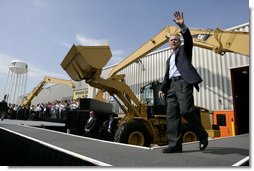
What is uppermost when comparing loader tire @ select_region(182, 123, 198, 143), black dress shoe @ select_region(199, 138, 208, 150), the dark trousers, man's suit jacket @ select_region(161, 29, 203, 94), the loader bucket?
the loader bucket

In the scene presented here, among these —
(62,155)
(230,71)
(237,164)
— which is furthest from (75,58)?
(230,71)

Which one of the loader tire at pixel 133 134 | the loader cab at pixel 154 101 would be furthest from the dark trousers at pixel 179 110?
the loader cab at pixel 154 101

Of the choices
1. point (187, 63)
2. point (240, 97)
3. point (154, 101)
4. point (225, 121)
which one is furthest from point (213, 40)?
point (187, 63)

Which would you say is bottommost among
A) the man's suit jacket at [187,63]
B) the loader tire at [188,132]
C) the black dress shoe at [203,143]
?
the loader tire at [188,132]

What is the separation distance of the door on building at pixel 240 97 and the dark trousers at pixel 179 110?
646 cm

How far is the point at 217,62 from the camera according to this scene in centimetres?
911

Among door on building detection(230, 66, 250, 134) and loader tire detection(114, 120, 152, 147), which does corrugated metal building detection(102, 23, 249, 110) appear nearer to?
door on building detection(230, 66, 250, 134)

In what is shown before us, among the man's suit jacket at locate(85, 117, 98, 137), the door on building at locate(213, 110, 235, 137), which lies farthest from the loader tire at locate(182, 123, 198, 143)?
the door on building at locate(213, 110, 235, 137)

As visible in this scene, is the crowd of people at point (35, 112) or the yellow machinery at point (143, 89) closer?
the yellow machinery at point (143, 89)

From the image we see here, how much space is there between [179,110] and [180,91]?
205 mm

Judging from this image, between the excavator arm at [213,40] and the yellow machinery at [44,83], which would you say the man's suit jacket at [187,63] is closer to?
the excavator arm at [213,40]

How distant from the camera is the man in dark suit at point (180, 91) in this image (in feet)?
7.34

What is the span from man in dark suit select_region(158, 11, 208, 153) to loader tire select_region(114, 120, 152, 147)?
8.97ft

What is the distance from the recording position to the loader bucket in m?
5.37
